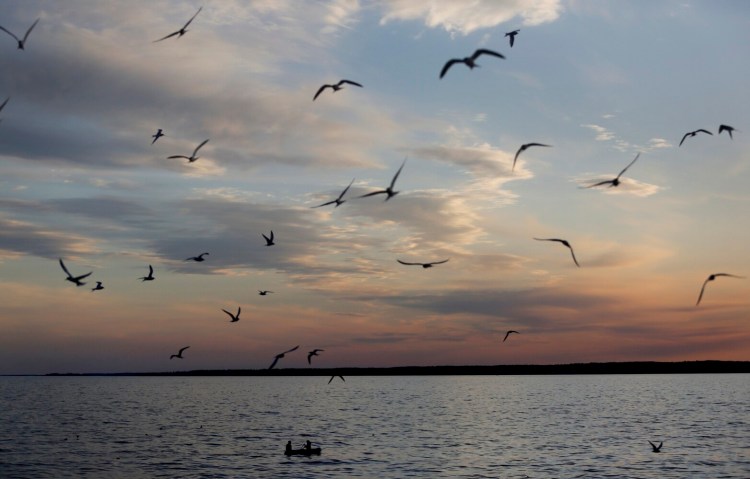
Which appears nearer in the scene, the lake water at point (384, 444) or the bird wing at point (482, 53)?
the bird wing at point (482, 53)

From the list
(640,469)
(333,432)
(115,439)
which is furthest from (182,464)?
(640,469)

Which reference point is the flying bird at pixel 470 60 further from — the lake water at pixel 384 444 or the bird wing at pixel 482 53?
the lake water at pixel 384 444

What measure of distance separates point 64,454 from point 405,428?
37313mm

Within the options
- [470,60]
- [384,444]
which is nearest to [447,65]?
[470,60]

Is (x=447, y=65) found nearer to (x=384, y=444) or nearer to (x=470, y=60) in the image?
(x=470, y=60)

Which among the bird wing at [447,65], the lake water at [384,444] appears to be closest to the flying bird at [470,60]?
the bird wing at [447,65]

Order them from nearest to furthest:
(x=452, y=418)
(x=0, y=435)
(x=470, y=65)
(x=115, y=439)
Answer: (x=470, y=65) → (x=115, y=439) → (x=0, y=435) → (x=452, y=418)

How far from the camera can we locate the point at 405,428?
87375 mm

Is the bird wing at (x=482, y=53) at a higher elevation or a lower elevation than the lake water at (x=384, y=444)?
higher

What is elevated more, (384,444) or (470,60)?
(470,60)

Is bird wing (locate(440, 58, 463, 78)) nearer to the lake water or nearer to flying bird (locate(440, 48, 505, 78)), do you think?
flying bird (locate(440, 48, 505, 78))

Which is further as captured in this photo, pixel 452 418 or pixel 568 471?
pixel 452 418

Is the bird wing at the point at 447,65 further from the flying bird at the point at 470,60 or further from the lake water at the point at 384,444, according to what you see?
the lake water at the point at 384,444

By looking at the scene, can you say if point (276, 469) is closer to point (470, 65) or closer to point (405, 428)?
point (405, 428)
